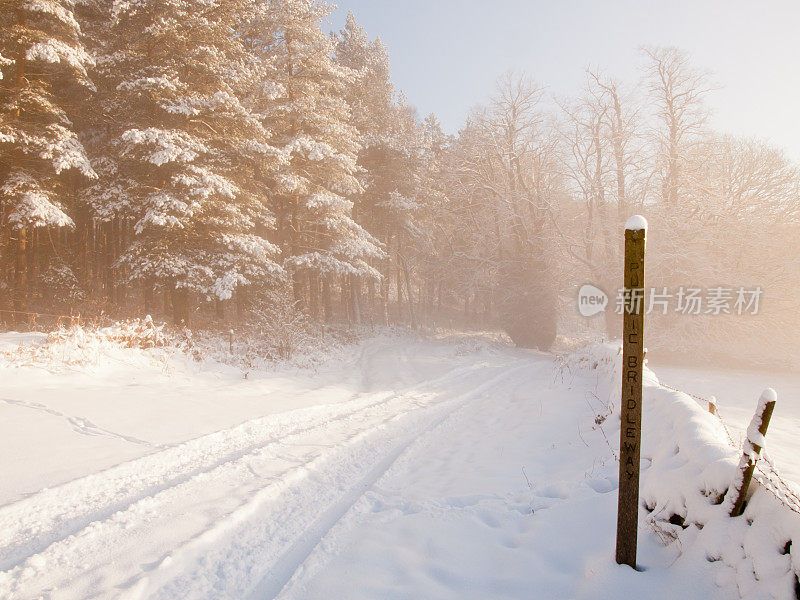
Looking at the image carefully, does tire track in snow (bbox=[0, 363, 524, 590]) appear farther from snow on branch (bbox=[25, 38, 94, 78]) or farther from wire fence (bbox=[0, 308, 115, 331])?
snow on branch (bbox=[25, 38, 94, 78])

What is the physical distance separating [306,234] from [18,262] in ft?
35.9

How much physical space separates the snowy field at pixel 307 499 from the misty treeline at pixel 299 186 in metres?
6.82

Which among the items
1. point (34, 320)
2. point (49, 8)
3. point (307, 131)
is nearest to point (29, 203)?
point (34, 320)

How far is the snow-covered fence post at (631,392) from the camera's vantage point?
2861 mm

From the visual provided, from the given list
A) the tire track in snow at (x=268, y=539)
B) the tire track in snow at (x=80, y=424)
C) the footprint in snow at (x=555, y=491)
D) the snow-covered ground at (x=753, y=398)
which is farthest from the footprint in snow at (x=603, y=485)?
the tire track in snow at (x=80, y=424)

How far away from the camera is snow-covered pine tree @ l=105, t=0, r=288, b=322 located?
13391 mm

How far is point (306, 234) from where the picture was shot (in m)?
21.0

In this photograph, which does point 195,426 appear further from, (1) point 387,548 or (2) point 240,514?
(1) point 387,548

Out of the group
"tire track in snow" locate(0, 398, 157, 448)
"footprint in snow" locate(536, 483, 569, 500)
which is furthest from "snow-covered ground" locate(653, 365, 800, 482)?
"tire track in snow" locate(0, 398, 157, 448)

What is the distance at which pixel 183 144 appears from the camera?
13.4 meters

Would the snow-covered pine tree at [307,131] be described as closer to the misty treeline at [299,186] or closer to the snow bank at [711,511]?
the misty treeline at [299,186]

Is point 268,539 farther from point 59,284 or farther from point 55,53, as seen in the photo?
point 59,284

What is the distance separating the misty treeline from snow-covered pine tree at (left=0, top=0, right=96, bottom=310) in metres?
0.08

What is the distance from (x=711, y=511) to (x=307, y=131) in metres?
19.9
